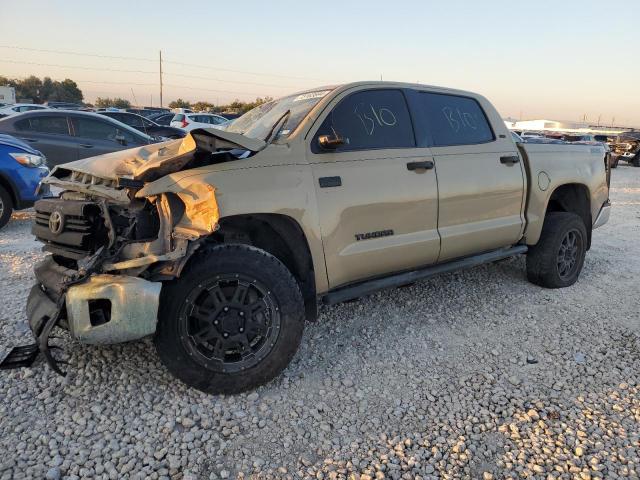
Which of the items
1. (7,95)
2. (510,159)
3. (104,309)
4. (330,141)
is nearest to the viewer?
(104,309)

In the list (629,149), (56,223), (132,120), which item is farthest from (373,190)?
(629,149)

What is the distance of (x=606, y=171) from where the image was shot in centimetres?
539

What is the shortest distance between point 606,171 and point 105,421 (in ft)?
17.5

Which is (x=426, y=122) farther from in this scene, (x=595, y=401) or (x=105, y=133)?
(x=105, y=133)

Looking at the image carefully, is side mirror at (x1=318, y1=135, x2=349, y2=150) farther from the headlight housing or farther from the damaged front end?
the headlight housing

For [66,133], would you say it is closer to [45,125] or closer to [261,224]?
[45,125]

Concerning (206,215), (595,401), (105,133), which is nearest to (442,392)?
(595,401)

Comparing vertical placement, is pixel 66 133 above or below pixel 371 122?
above

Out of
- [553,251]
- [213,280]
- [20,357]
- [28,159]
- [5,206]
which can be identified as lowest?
[20,357]

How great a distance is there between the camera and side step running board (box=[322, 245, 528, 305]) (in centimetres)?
341

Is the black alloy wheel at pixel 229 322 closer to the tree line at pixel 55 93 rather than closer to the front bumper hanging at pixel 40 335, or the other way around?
the front bumper hanging at pixel 40 335

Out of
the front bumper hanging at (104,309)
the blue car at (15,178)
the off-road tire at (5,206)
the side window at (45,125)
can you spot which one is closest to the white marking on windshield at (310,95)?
Answer: the front bumper hanging at (104,309)

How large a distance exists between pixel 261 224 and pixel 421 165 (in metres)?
1.33

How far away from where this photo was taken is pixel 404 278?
3.75 metres
